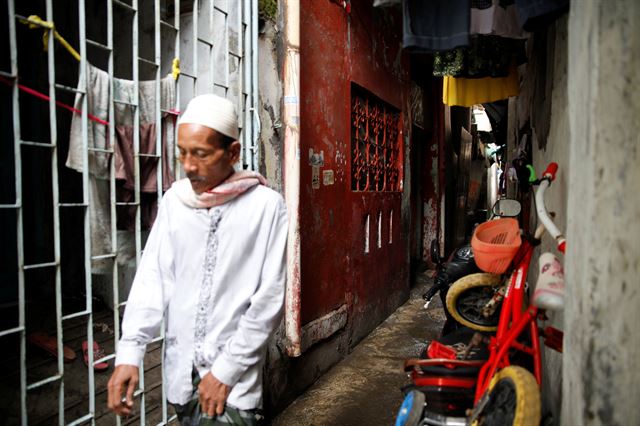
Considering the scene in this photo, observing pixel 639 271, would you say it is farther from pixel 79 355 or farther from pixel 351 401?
pixel 79 355

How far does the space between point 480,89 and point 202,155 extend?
4435 mm

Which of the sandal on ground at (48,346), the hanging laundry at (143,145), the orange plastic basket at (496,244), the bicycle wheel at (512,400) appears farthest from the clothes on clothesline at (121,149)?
the bicycle wheel at (512,400)

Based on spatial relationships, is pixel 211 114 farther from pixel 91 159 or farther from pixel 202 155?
pixel 91 159

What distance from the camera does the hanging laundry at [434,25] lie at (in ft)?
8.68

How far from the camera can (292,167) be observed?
3.69 m

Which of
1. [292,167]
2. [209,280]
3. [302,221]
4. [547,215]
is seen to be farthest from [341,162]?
[209,280]

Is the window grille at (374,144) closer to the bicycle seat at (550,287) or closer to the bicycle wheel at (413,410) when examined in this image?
the bicycle wheel at (413,410)

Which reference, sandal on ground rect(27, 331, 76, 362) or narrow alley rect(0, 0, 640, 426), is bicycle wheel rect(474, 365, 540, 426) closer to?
narrow alley rect(0, 0, 640, 426)

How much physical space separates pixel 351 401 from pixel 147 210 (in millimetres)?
2404

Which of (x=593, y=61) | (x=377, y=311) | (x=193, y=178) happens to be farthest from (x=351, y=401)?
(x=593, y=61)

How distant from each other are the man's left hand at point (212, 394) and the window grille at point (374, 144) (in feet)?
12.5

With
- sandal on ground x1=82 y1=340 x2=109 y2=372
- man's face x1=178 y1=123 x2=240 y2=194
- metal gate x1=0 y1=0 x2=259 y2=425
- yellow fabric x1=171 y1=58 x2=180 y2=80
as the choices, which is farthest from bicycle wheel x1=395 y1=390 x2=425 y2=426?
yellow fabric x1=171 y1=58 x2=180 y2=80

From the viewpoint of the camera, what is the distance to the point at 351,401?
13.0ft

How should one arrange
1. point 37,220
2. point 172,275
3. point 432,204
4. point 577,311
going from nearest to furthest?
point 577,311
point 172,275
point 37,220
point 432,204
